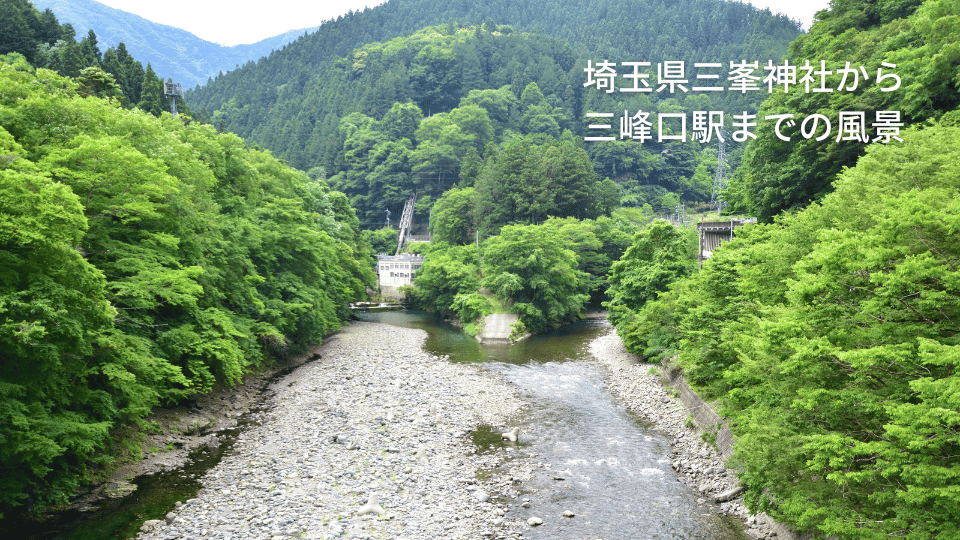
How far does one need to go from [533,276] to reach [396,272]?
27255 millimetres

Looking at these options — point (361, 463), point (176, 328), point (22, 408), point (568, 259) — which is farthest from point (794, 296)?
point (568, 259)

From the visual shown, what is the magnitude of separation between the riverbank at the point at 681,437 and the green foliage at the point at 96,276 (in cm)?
1457

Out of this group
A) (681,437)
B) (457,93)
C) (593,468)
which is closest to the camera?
(593,468)

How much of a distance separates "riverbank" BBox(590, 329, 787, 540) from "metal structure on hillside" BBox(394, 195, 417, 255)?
181 ft

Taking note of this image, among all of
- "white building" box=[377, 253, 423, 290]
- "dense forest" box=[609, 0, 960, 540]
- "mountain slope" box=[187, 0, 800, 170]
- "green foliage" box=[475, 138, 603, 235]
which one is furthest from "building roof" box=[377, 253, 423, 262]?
"dense forest" box=[609, 0, 960, 540]

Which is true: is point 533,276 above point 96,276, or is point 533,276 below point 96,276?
below

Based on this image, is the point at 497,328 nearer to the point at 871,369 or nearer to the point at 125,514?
the point at 125,514

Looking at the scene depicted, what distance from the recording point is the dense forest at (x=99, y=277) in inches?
408

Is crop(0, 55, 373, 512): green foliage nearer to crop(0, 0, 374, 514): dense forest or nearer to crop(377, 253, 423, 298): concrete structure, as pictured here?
crop(0, 0, 374, 514): dense forest

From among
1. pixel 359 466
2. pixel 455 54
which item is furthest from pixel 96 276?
pixel 455 54

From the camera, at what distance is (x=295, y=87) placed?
123812 mm

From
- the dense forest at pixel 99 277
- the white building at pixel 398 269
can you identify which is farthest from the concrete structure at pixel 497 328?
the white building at pixel 398 269

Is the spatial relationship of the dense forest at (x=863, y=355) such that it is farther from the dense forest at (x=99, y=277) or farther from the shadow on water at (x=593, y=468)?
the dense forest at (x=99, y=277)

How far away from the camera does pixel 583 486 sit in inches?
588
